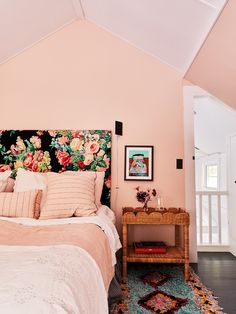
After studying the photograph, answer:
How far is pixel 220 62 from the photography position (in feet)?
6.98

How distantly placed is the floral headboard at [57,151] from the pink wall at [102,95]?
0.11 meters

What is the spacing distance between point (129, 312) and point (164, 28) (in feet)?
8.29

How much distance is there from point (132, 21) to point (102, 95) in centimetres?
89

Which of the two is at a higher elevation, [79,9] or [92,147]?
[79,9]

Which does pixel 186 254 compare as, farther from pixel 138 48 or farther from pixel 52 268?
pixel 138 48

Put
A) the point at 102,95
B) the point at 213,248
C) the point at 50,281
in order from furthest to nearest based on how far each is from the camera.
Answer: the point at 213,248 → the point at 102,95 → the point at 50,281

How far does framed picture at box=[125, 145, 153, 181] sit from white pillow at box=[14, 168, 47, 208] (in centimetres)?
99

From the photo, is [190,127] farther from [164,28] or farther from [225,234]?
[225,234]

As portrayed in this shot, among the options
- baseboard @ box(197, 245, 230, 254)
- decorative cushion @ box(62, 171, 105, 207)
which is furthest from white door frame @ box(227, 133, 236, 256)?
decorative cushion @ box(62, 171, 105, 207)

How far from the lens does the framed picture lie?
287cm

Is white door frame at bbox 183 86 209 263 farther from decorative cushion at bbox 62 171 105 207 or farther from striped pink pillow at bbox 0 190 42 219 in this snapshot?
striped pink pillow at bbox 0 190 42 219

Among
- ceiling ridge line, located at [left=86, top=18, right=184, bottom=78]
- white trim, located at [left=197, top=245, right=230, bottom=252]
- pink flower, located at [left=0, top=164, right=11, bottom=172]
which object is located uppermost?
ceiling ridge line, located at [left=86, top=18, right=184, bottom=78]

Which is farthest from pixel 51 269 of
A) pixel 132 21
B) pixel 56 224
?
pixel 132 21

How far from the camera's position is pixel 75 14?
2.95 metres
